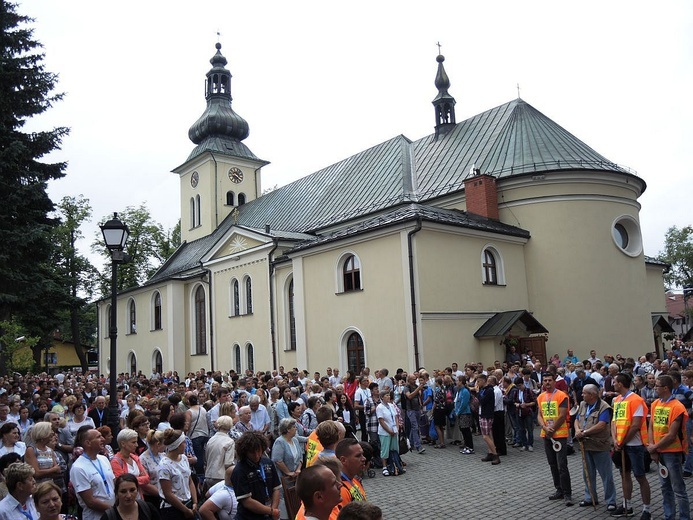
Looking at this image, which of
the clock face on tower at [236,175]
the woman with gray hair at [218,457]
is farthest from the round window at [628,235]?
the clock face on tower at [236,175]

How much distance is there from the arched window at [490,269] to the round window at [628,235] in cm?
585

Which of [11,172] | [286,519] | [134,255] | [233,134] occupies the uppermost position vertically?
[233,134]

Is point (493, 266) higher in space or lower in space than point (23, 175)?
lower

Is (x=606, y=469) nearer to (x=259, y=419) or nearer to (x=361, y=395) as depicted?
(x=259, y=419)

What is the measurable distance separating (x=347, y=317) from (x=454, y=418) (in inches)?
344

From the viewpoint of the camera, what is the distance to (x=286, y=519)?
678cm

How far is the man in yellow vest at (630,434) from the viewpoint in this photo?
776cm

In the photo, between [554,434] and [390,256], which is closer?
[554,434]

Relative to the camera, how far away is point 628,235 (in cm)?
2606

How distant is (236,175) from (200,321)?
42.7ft

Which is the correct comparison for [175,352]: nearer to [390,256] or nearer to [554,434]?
[390,256]

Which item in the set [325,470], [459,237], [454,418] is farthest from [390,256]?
[325,470]

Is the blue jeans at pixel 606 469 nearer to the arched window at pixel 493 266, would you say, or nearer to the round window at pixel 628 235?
the arched window at pixel 493 266

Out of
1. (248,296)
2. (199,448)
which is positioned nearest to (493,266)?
(248,296)
